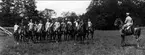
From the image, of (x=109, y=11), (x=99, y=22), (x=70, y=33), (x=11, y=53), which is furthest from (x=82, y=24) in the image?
(x=109, y=11)

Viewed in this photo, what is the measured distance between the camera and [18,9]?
2451 inches

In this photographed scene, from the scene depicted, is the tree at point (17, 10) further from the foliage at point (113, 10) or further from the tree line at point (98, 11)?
the foliage at point (113, 10)

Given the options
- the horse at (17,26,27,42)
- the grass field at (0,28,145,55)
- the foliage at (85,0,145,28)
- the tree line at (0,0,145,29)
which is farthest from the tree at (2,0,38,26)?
the grass field at (0,28,145,55)

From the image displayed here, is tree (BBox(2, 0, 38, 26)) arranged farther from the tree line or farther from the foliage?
the foliage

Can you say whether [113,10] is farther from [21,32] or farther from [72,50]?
[72,50]

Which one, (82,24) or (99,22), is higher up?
(82,24)

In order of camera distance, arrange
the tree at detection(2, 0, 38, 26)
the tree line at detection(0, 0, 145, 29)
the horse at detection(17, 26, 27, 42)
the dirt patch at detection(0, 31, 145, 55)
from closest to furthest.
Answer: the dirt patch at detection(0, 31, 145, 55)
the horse at detection(17, 26, 27, 42)
the tree line at detection(0, 0, 145, 29)
the tree at detection(2, 0, 38, 26)

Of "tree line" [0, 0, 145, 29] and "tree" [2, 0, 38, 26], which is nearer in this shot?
"tree line" [0, 0, 145, 29]

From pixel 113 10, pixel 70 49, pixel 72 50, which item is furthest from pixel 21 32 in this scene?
pixel 113 10

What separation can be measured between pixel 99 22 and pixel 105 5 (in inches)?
274

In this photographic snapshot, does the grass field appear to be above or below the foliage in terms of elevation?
above

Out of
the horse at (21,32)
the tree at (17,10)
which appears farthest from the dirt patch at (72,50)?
the tree at (17,10)

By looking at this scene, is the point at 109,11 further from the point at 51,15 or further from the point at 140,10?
the point at 51,15

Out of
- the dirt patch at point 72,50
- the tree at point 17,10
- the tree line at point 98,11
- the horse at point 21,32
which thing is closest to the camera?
the dirt patch at point 72,50
